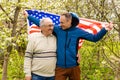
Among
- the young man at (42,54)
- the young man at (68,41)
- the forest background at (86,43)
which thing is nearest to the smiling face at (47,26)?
the young man at (42,54)

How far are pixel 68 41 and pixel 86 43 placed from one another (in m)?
6.45

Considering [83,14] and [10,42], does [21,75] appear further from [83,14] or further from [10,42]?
[10,42]

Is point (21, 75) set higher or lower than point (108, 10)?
lower

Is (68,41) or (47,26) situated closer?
(47,26)

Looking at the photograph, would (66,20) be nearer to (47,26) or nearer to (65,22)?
(65,22)

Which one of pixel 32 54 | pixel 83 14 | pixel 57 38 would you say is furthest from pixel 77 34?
pixel 83 14

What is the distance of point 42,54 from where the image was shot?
605cm

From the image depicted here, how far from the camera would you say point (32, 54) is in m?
6.11

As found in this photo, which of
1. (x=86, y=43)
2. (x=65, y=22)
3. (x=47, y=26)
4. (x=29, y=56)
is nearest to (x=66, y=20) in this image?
(x=65, y=22)

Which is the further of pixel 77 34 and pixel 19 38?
pixel 19 38

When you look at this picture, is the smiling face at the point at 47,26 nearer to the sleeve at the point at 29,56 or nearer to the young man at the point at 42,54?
the young man at the point at 42,54

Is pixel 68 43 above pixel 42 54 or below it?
above

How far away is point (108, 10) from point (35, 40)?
434cm

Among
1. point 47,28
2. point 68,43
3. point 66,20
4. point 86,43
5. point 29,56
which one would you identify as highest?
point 66,20
